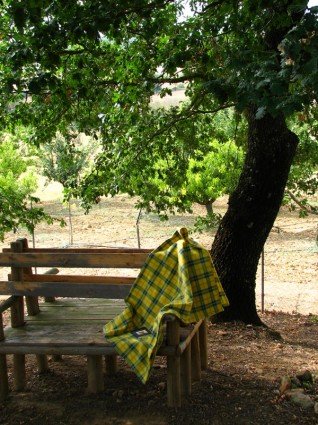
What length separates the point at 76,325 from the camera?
424cm

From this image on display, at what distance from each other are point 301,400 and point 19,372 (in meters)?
2.13

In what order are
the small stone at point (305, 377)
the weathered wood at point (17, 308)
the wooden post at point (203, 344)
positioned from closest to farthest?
1. the weathered wood at point (17, 308)
2. the small stone at point (305, 377)
3. the wooden post at point (203, 344)

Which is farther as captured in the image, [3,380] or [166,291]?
[3,380]

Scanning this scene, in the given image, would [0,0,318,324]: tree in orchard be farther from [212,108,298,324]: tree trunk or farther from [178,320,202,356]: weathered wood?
[178,320,202,356]: weathered wood

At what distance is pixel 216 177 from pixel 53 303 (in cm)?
1671

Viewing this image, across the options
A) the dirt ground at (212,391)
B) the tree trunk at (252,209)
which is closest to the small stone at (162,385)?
the dirt ground at (212,391)

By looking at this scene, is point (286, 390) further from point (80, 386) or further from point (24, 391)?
point (24, 391)

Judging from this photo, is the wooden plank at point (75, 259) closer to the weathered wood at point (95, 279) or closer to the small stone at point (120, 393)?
the weathered wood at point (95, 279)

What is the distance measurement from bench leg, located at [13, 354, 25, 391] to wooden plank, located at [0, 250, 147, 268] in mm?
723

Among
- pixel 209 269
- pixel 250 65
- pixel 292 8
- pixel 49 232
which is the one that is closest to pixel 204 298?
pixel 209 269

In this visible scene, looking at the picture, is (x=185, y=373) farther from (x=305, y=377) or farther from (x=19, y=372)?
(x=19, y=372)

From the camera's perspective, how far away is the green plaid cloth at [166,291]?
3.68 meters

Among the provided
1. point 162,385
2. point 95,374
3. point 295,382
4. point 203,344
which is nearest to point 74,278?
point 95,374

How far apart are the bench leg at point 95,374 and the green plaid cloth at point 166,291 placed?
271 millimetres
